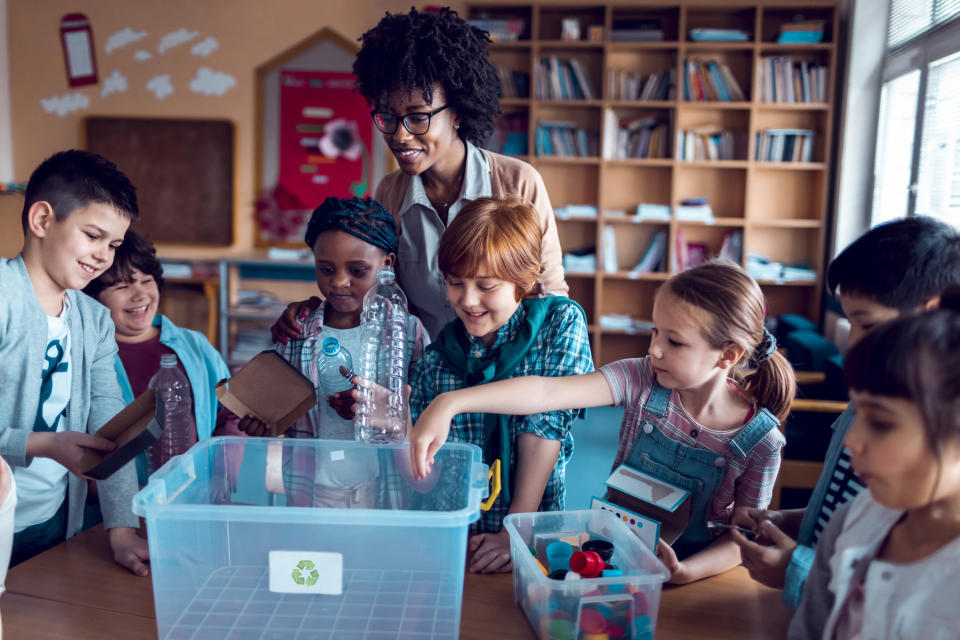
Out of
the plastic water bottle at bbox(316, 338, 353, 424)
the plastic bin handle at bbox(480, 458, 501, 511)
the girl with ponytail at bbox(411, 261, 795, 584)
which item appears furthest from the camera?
the plastic water bottle at bbox(316, 338, 353, 424)

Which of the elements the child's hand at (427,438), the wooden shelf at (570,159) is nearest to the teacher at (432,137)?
the child's hand at (427,438)

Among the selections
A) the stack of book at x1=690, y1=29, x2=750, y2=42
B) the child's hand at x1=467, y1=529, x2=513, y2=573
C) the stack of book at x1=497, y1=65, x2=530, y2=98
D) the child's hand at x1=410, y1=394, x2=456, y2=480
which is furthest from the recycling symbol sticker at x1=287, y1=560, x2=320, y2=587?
the stack of book at x1=690, y1=29, x2=750, y2=42

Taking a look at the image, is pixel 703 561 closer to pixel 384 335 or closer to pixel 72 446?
pixel 384 335

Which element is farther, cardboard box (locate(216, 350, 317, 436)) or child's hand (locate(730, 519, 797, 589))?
cardboard box (locate(216, 350, 317, 436))

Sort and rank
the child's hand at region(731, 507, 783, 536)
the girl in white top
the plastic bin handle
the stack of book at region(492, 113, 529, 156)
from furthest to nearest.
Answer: the stack of book at region(492, 113, 529, 156) → the child's hand at region(731, 507, 783, 536) → the plastic bin handle → the girl in white top

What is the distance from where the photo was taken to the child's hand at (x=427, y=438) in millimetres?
1025

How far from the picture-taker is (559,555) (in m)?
1.03

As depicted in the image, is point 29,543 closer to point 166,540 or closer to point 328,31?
point 166,540

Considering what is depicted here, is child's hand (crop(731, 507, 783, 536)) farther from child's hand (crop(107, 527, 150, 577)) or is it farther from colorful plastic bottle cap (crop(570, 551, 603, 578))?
child's hand (crop(107, 527, 150, 577))

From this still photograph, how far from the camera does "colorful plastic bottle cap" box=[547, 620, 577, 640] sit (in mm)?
898

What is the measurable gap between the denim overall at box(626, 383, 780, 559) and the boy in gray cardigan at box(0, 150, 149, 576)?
885 millimetres

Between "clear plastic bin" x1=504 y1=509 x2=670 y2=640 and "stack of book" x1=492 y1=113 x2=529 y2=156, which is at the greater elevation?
"stack of book" x1=492 y1=113 x2=529 y2=156

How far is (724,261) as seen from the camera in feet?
4.34

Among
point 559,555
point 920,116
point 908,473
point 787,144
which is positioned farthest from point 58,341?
point 787,144
